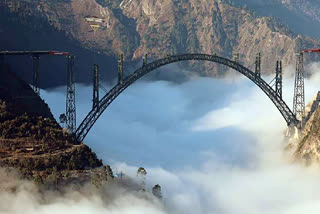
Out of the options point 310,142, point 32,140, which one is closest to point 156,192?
point 32,140

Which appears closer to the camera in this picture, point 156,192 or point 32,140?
point 32,140

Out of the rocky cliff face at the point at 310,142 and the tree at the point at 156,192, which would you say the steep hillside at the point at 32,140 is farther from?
the rocky cliff face at the point at 310,142

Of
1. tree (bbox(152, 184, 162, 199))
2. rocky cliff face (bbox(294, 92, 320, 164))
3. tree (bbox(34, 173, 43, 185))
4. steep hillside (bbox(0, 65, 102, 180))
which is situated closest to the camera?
tree (bbox(34, 173, 43, 185))

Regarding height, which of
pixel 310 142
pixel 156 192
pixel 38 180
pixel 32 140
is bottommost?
pixel 156 192

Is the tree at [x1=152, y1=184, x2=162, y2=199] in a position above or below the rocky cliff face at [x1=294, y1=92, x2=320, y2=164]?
below

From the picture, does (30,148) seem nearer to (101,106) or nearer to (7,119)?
(7,119)

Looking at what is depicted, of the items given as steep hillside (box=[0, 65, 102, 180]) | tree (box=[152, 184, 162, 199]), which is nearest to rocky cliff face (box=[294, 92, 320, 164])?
tree (box=[152, 184, 162, 199])

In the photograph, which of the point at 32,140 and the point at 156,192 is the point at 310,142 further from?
the point at 32,140

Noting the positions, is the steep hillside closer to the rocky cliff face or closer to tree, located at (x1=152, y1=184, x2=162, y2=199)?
tree, located at (x1=152, y1=184, x2=162, y2=199)

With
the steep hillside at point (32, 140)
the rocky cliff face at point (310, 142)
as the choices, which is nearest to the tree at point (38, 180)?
the steep hillside at point (32, 140)
